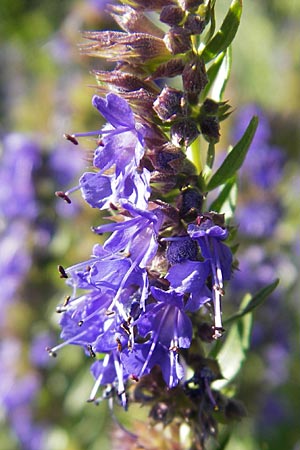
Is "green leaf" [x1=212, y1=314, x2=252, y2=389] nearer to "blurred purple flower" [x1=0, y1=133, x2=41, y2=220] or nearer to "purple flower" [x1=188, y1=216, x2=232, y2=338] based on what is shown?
"purple flower" [x1=188, y1=216, x2=232, y2=338]

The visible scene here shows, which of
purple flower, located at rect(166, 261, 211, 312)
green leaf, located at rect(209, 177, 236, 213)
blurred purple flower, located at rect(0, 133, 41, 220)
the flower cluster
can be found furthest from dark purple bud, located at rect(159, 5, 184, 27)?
blurred purple flower, located at rect(0, 133, 41, 220)

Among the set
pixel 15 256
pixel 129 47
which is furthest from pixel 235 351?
pixel 15 256

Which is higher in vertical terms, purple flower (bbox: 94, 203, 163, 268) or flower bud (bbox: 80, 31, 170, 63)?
flower bud (bbox: 80, 31, 170, 63)

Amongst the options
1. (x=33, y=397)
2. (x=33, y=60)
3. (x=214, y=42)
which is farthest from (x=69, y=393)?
(x=33, y=60)

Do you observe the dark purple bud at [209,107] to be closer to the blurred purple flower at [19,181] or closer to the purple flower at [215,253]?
the purple flower at [215,253]

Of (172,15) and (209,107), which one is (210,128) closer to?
(209,107)

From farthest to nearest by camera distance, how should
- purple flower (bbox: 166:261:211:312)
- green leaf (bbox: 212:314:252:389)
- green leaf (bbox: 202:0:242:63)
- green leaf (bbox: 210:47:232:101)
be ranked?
green leaf (bbox: 212:314:252:389) → green leaf (bbox: 210:47:232:101) → green leaf (bbox: 202:0:242:63) → purple flower (bbox: 166:261:211:312)
